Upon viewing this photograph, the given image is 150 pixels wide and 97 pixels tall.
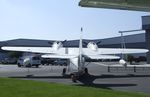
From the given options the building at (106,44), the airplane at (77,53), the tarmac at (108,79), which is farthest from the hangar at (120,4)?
the building at (106,44)

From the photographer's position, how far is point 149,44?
3364 inches

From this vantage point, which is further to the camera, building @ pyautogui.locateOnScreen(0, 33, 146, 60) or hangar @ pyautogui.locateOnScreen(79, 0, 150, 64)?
building @ pyautogui.locateOnScreen(0, 33, 146, 60)

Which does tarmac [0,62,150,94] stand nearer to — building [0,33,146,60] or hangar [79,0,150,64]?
hangar [79,0,150,64]

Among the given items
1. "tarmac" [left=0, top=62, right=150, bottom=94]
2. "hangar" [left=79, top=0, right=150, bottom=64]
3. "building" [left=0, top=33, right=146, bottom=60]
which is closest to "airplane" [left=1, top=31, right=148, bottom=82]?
"tarmac" [left=0, top=62, right=150, bottom=94]

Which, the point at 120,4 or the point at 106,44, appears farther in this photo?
the point at 106,44

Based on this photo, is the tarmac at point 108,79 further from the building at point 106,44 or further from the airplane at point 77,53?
the building at point 106,44

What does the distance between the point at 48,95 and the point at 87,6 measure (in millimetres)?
6147

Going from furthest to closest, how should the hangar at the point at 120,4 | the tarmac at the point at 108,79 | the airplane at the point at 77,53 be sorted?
the airplane at the point at 77,53 → the tarmac at the point at 108,79 → the hangar at the point at 120,4

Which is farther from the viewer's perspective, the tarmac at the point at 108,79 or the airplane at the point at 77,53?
the airplane at the point at 77,53

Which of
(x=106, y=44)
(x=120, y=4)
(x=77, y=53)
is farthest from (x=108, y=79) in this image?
(x=106, y=44)

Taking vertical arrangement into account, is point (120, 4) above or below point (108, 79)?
above

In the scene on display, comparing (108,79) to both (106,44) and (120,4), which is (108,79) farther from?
(106,44)

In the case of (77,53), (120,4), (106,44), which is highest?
(106,44)

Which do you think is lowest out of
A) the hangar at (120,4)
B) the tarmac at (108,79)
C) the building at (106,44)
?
the tarmac at (108,79)
